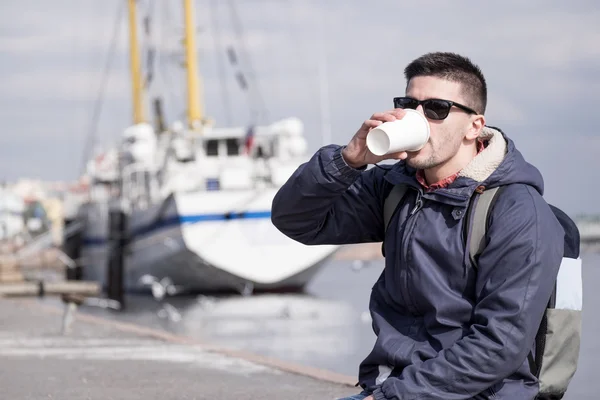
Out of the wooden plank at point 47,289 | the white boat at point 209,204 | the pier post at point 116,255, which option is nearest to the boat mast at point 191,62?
the white boat at point 209,204

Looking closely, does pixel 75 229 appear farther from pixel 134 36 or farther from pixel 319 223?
pixel 319 223

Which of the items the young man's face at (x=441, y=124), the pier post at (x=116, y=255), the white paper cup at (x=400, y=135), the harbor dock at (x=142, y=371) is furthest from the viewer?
the pier post at (x=116, y=255)

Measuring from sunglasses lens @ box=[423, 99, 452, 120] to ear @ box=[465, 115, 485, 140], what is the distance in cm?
11

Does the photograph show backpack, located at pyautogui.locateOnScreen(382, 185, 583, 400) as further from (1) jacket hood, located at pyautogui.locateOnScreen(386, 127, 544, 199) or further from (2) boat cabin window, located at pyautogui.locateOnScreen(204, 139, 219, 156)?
(2) boat cabin window, located at pyautogui.locateOnScreen(204, 139, 219, 156)

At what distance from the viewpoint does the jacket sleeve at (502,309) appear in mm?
3295

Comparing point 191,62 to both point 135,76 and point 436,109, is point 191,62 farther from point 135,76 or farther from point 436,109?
point 436,109

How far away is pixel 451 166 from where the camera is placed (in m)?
3.57

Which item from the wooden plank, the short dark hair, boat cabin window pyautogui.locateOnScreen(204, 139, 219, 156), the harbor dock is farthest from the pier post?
the short dark hair

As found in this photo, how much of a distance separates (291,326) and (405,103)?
22157mm

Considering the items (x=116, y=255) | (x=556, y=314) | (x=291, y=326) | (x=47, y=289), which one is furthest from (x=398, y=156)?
(x=116, y=255)

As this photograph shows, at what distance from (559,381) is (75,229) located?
46901 mm

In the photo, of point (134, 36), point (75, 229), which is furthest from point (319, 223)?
point (75, 229)

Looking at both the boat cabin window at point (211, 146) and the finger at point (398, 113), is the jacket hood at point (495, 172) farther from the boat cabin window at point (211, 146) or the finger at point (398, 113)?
the boat cabin window at point (211, 146)

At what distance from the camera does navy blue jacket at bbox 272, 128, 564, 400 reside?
3.30 meters
